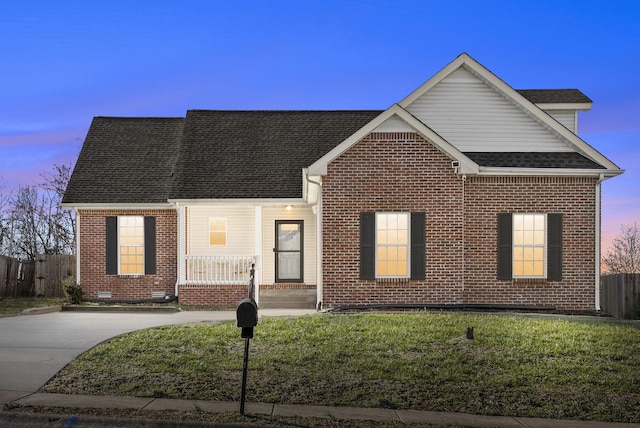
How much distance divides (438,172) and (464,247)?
2189 mm

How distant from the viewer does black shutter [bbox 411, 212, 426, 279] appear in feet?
59.6

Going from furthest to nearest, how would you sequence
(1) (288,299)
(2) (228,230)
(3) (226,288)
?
(2) (228,230), (3) (226,288), (1) (288,299)

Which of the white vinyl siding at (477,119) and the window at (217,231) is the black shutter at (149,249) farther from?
the white vinyl siding at (477,119)

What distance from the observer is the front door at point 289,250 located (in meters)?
22.6

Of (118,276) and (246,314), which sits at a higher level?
(246,314)

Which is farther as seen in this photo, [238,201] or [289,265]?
[289,265]

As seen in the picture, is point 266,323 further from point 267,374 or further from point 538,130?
point 538,130

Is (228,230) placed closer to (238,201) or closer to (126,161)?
(238,201)

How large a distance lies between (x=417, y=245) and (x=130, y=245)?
10.1 metres

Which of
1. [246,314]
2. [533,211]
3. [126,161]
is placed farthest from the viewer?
[126,161]

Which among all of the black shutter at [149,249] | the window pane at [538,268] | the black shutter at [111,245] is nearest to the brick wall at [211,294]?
the black shutter at [149,249]

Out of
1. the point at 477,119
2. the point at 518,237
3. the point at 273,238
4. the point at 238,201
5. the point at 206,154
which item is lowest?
the point at 273,238

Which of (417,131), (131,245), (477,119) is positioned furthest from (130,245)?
(477,119)

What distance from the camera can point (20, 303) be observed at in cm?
2388
